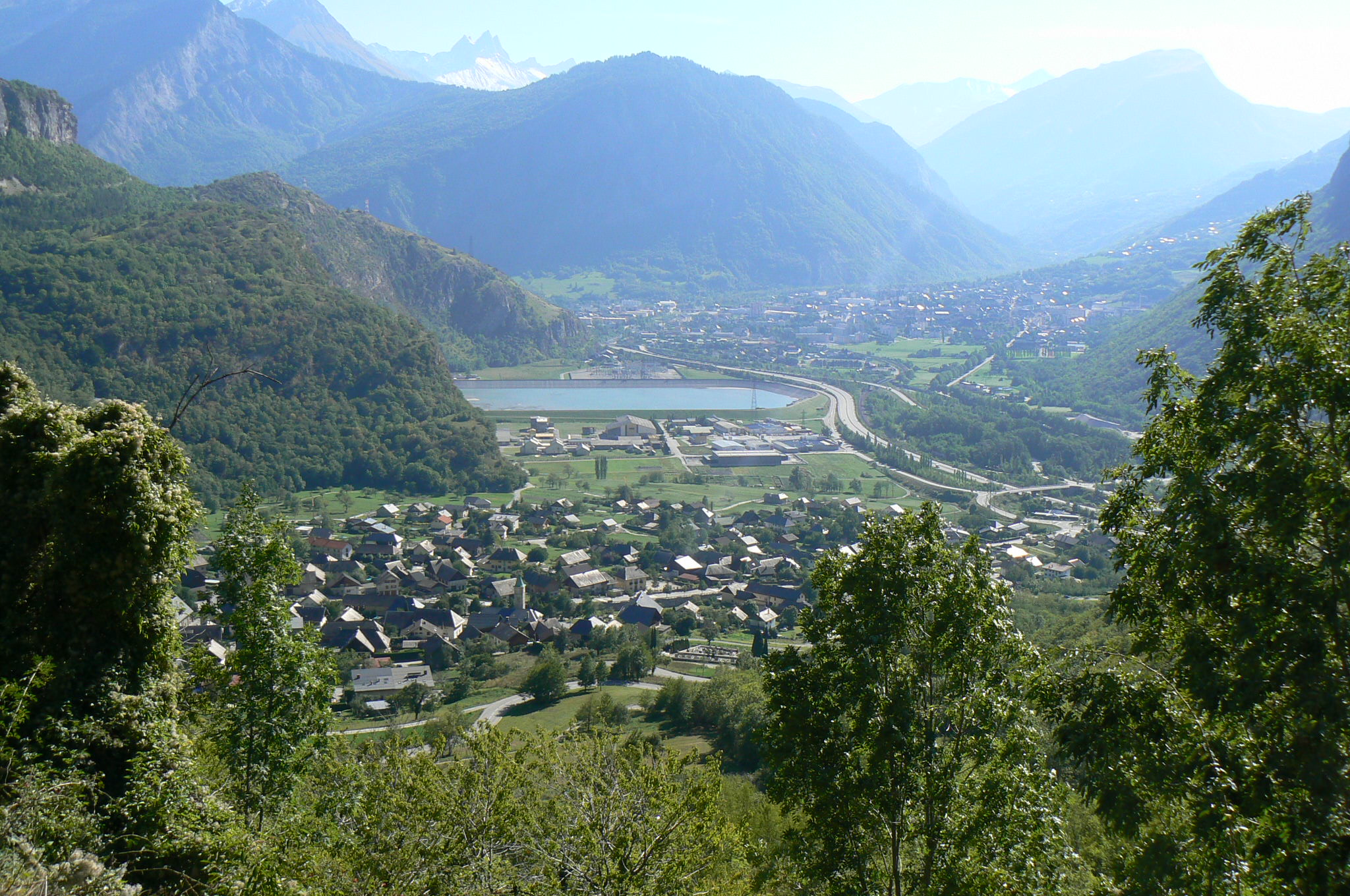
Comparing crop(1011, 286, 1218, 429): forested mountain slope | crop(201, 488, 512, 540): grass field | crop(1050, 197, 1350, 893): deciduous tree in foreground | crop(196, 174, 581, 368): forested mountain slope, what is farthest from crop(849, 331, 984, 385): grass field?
crop(1050, 197, 1350, 893): deciduous tree in foreground

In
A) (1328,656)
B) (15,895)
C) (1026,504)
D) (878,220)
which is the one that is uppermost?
(878,220)

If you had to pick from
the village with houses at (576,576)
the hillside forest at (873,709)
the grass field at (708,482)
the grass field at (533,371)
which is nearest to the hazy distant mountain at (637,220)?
the grass field at (533,371)

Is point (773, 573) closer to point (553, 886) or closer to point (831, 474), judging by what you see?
point (831, 474)

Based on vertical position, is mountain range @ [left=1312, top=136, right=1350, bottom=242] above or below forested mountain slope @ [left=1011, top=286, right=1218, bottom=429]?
above

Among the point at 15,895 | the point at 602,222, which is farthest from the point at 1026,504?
the point at 602,222

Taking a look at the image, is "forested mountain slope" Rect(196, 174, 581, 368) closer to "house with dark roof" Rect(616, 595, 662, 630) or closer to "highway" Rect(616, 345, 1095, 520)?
"highway" Rect(616, 345, 1095, 520)

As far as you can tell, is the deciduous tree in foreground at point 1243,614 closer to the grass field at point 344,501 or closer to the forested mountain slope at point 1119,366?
the grass field at point 344,501

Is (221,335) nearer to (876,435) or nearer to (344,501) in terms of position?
(344,501)
